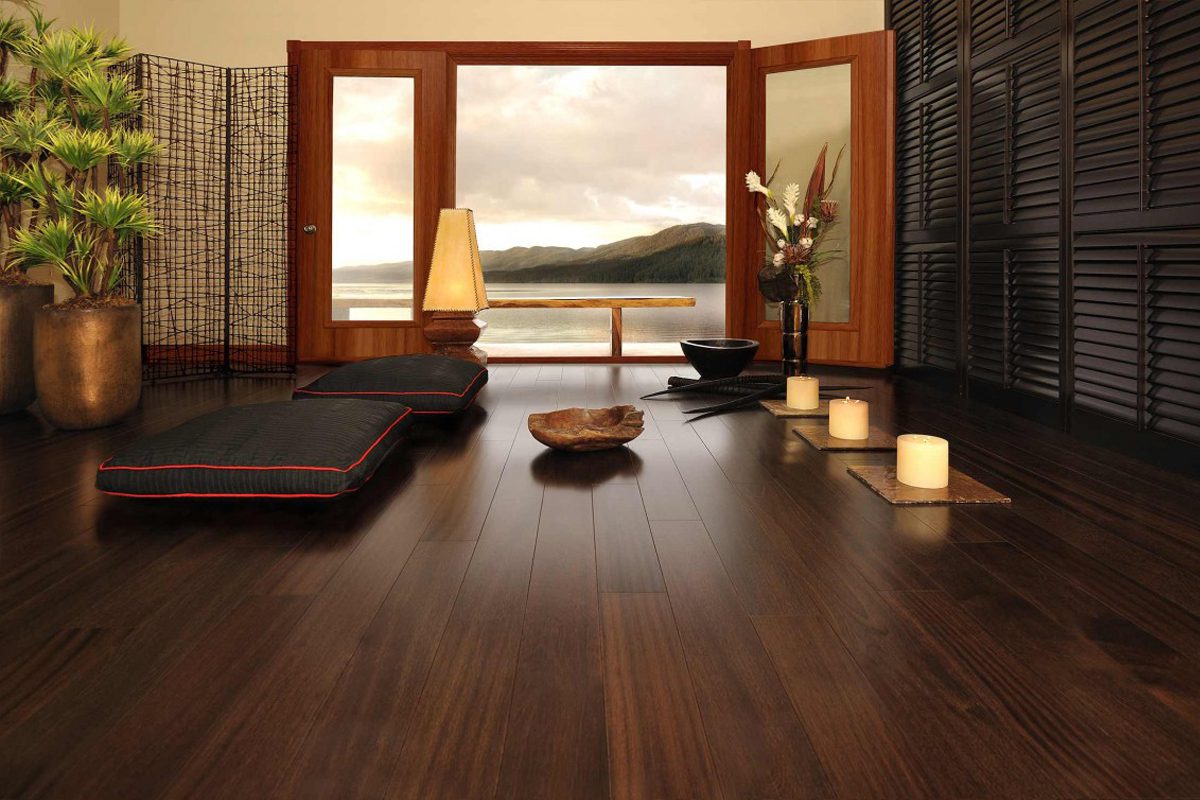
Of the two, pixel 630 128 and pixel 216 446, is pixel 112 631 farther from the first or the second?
pixel 630 128

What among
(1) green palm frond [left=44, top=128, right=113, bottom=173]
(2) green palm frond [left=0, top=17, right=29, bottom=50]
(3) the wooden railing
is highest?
(2) green palm frond [left=0, top=17, right=29, bottom=50]

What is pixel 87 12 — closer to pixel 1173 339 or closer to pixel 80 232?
pixel 80 232

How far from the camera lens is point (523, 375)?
197 inches

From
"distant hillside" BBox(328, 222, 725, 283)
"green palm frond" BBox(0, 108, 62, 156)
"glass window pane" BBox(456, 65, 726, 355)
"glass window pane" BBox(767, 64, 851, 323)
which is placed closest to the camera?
"green palm frond" BBox(0, 108, 62, 156)

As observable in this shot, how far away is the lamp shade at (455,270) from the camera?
456 centimetres

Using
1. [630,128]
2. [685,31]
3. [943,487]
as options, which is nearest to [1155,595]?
[943,487]

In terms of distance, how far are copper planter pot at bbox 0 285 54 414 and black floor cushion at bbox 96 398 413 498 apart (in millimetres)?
1603

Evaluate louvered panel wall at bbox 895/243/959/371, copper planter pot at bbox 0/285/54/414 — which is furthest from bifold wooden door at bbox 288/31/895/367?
copper planter pot at bbox 0/285/54/414

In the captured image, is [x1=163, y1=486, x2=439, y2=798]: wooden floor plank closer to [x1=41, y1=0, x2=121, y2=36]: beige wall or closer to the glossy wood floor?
the glossy wood floor

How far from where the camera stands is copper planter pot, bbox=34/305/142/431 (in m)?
3.10

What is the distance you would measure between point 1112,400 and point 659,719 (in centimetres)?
235

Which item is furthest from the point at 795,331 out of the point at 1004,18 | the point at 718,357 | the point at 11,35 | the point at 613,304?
the point at 11,35

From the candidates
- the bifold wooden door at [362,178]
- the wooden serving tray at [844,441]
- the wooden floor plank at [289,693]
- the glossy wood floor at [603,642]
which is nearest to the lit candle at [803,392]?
the wooden serving tray at [844,441]

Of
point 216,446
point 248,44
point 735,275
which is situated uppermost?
point 248,44
